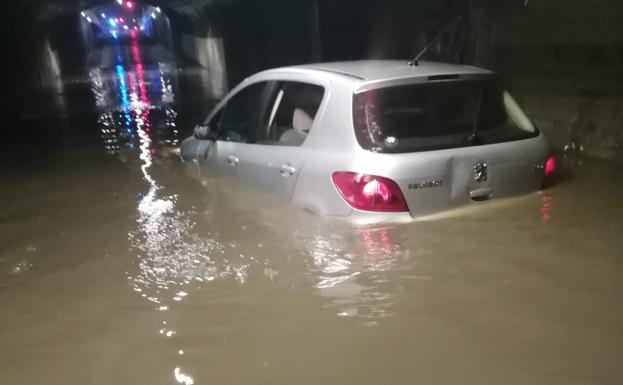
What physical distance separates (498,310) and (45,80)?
26693mm

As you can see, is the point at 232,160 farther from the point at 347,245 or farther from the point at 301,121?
the point at 347,245

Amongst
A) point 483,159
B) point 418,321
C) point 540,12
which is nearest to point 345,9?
point 540,12

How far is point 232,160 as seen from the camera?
5309mm

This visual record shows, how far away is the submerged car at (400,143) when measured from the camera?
3.90 metres

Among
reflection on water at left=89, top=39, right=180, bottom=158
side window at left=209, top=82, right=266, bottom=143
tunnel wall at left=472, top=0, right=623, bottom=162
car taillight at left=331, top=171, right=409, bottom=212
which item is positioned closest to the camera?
car taillight at left=331, top=171, right=409, bottom=212

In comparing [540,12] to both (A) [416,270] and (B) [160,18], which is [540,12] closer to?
(A) [416,270]

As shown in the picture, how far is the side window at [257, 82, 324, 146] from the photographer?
4.53 m

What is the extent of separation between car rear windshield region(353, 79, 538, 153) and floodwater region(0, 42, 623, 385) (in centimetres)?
51

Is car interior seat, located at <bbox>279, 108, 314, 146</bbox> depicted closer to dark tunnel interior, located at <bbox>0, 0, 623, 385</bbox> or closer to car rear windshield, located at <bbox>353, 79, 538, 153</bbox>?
dark tunnel interior, located at <bbox>0, 0, 623, 385</bbox>

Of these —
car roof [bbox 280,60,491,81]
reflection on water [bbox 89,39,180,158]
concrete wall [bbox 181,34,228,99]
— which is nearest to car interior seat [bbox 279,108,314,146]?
car roof [bbox 280,60,491,81]

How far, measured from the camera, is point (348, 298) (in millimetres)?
3625

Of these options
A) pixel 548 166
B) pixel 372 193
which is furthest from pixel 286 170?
pixel 548 166

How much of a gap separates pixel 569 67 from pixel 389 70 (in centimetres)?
433

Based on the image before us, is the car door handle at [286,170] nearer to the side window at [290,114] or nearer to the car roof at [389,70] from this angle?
the side window at [290,114]
